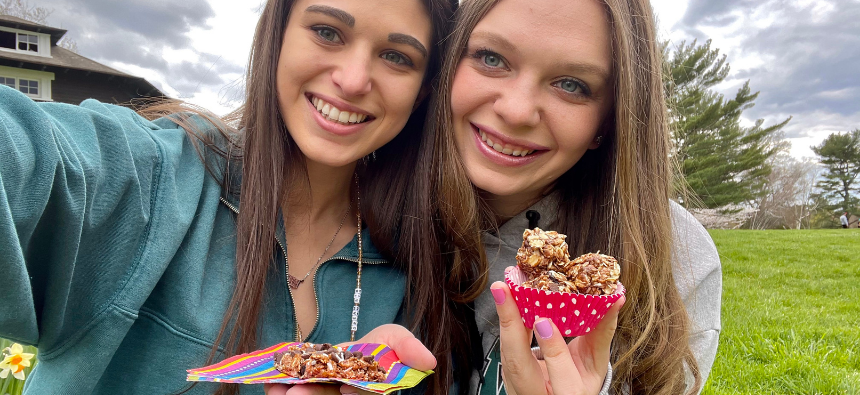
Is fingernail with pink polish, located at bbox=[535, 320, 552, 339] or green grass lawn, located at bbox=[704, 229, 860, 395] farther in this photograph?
green grass lawn, located at bbox=[704, 229, 860, 395]

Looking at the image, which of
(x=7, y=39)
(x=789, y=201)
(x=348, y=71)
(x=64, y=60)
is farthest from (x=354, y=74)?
(x=789, y=201)

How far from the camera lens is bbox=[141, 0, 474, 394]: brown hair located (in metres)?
1.82

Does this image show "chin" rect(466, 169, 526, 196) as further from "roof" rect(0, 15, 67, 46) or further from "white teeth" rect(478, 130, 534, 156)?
"roof" rect(0, 15, 67, 46)

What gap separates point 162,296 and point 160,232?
293mm

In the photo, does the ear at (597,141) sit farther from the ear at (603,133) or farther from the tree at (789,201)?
the tree at (789,201)

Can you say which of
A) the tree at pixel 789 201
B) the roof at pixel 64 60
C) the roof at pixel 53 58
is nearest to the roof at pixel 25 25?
the roof at pixel 53 58

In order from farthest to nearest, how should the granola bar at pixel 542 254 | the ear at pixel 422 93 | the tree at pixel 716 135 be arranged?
the tree at pixel 716 135, the ear at pixel 422 93, the granola bar at pixel 542 254

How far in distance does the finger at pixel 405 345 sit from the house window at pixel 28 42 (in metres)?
38.6

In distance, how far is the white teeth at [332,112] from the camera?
199cm

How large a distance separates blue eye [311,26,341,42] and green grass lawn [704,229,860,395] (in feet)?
11.9

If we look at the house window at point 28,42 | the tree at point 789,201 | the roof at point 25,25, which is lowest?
the tree at point 789,201

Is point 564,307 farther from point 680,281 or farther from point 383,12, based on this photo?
point 383,12

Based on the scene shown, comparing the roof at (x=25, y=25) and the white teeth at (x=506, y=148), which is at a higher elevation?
the roof at (x=25, y=25)

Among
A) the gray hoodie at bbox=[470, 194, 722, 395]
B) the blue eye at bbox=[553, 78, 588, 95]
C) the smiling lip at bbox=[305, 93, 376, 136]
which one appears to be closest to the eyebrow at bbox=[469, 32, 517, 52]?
the blue eye at bbox=[553, 78, 588, 95]
